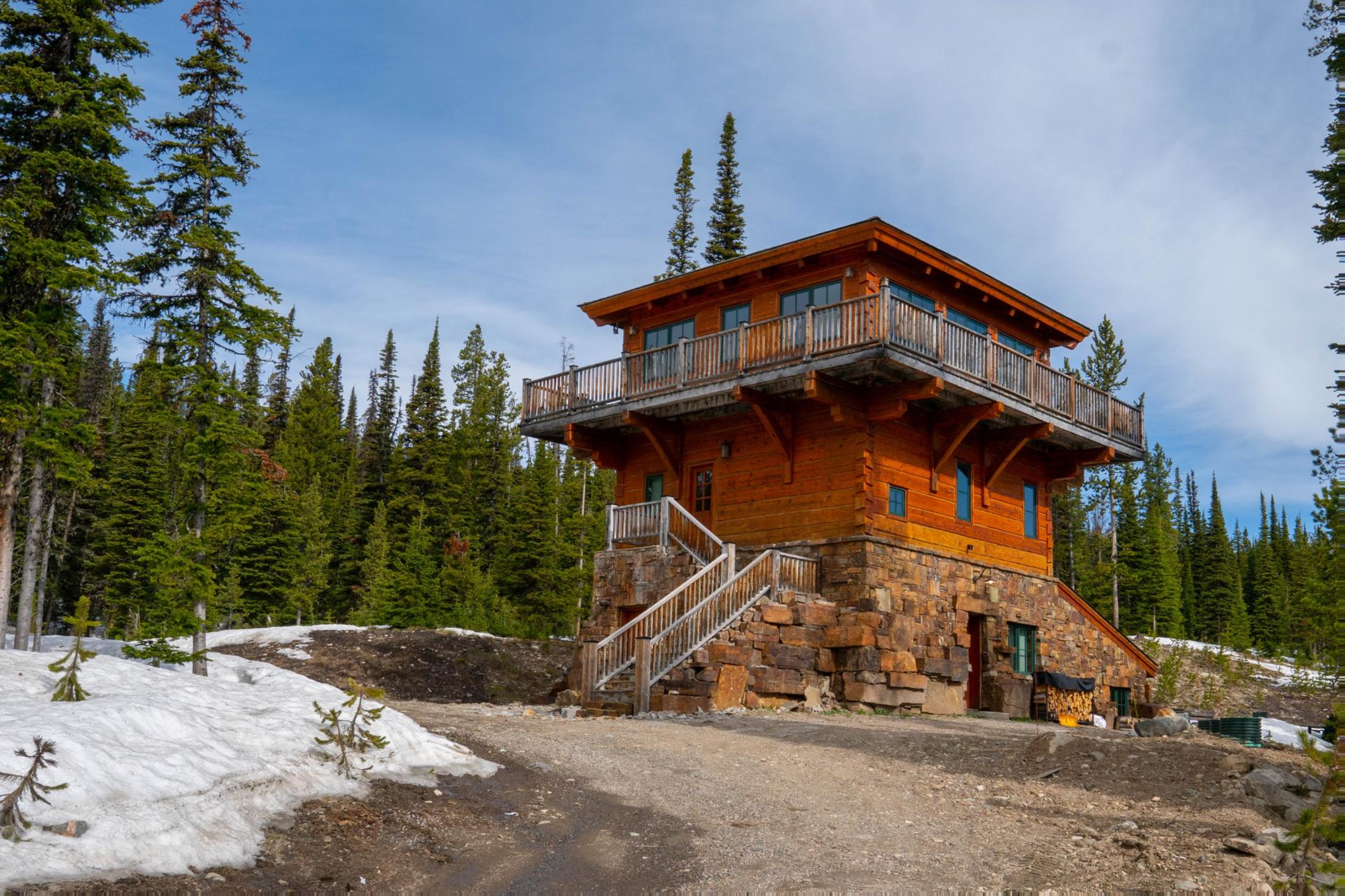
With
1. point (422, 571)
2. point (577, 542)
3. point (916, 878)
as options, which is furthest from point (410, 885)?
point (577, 542)

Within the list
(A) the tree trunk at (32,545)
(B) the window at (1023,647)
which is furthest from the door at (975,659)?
(A) the tree trunk at (32,545)

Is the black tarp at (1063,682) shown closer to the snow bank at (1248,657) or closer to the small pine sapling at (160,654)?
the small pine sapling at (160,654)

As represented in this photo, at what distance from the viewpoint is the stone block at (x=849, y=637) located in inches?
838

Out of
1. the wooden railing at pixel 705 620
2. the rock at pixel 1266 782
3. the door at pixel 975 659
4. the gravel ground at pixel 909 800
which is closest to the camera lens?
the gravel ground at pixel 909 800

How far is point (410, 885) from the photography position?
6.89 meters

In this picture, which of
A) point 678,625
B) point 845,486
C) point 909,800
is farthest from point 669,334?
point 909,800

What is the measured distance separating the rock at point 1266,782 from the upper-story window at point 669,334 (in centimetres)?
1789

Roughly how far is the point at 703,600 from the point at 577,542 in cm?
3770

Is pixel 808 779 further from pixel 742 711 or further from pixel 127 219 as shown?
pixel 127 219

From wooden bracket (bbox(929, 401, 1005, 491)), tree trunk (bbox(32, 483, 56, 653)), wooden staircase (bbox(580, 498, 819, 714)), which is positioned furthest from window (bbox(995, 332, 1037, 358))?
tree trunk (bbox(32, 483, 56, 653))

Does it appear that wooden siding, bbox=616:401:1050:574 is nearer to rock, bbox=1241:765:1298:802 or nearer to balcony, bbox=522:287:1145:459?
balcony, bbox=522:287:1145:459

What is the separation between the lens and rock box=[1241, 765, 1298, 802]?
9.97 meters

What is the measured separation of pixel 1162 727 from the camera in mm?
15500

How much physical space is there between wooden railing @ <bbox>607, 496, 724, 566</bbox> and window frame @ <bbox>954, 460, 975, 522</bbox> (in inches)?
228
